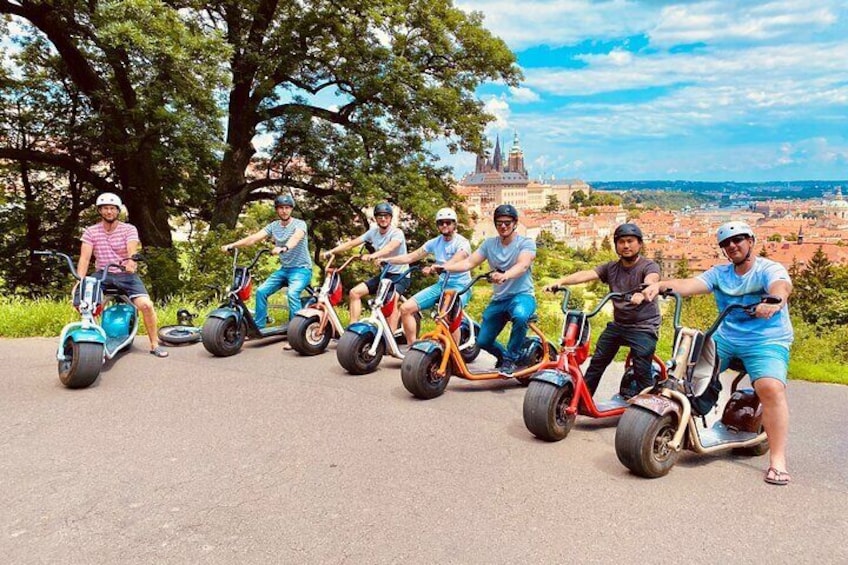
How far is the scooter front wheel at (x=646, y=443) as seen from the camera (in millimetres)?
4137

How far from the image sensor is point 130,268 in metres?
7.11

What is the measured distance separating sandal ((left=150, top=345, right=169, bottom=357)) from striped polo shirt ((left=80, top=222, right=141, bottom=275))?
3.31 ft

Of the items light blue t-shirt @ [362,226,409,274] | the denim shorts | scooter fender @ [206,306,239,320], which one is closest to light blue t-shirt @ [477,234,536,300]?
the denim shorts

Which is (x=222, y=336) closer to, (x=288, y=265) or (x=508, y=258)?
(x=288, y=265)

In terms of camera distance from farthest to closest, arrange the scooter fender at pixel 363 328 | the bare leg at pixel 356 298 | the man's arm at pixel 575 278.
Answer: the bare leg at pixel 356 298, the scooter fender at pixel 363 328, the man's arm at pixel 575 278

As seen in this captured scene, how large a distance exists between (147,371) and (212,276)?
30.1 ft

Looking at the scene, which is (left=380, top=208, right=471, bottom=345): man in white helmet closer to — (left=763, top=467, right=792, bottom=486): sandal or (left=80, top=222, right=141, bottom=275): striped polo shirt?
(left=80, top=222, right=141, bottom=275): striped polo shirt

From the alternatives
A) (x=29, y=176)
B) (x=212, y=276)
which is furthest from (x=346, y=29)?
(x=29, y=176)

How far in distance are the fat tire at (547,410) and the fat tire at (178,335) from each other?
486 cm

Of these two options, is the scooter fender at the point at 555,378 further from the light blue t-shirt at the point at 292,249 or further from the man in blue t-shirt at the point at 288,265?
the light blue t-shirt at the point at 292,249

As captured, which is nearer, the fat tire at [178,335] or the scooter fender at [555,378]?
the scooter fender at [555,378]

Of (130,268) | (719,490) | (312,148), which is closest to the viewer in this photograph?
(719,490)

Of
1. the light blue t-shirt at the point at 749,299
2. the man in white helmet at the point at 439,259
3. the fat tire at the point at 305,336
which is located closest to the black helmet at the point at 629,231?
the light blue t-shirt at the point at 749,299

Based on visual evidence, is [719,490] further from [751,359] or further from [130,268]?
[130,268]
